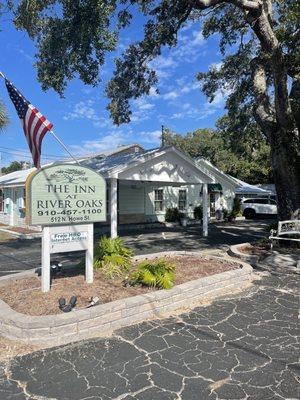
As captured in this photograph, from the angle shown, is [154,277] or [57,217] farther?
[154,277]

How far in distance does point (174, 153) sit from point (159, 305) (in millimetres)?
11676

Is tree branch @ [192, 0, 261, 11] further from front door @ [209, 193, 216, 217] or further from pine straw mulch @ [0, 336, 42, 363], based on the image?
front door @ [209, 193, 216, 217]

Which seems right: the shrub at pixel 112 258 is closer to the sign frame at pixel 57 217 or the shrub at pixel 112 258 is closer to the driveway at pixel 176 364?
the sign frame at pixel 57 217

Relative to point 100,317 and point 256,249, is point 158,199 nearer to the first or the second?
point 256,249

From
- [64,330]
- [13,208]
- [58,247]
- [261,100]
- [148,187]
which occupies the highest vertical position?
[261,100]

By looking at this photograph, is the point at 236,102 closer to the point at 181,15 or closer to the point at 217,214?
the point at 181,15

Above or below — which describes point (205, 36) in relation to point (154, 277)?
above

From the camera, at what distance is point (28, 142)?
7.98 meters

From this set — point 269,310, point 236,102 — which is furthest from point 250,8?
point 269,310

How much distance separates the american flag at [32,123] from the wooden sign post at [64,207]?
105 centimetres

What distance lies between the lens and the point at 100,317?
18.1 ft

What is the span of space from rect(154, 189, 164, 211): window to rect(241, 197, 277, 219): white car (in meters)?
9.20

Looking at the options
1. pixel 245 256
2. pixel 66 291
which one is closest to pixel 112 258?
pixel 66 291

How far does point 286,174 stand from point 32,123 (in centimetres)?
810
